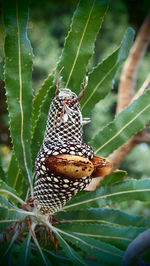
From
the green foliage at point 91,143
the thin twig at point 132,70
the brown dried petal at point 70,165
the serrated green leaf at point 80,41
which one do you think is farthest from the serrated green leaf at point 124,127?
the thin twig at point 132,70

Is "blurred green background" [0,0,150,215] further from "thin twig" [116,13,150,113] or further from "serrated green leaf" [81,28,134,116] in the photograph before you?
"serrated green leaf" [81,28,134,116]

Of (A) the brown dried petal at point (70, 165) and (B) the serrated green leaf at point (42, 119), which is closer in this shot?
(A) the brown dried petal at point (70, 165)

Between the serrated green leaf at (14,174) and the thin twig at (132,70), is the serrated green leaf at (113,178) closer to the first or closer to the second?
the serrated green leaf at (14,174)

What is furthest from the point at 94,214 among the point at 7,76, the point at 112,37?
the point at 112,37

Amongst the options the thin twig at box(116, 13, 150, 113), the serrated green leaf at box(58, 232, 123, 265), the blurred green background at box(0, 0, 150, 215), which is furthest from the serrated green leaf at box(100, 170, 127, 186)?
the blurred green background at box(0, 0, 150, 215)

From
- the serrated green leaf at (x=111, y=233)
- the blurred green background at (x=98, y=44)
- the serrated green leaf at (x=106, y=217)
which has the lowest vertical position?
the serrated green leaf at (x=111, y=233)
